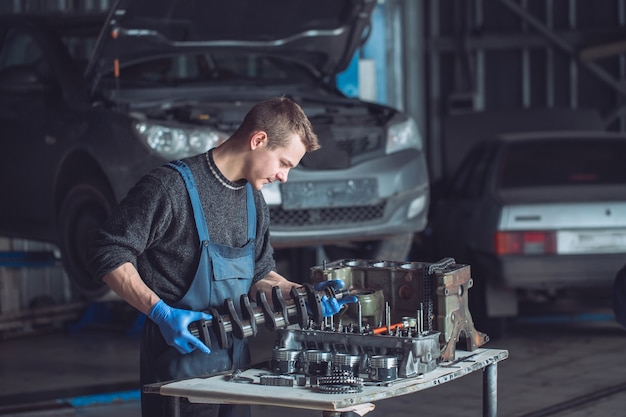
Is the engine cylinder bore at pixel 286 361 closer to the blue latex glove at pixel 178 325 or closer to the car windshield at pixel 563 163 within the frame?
the blue latex glove at pixel 178 325

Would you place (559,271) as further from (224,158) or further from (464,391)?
(224,158)

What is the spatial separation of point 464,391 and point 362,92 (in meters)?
4.92

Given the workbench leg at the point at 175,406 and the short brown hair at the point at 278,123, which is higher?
the short brown hair at the point at 278,123

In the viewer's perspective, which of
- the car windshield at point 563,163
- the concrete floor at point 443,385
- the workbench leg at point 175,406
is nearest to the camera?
the workbench leg at point 175,406

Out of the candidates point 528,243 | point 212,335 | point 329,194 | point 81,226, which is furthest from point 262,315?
point 528,243

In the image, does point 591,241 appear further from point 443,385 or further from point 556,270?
point 443,385

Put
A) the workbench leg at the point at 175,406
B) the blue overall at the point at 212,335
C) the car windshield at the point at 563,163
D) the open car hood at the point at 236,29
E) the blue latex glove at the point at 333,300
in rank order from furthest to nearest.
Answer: the car windshield at the point at 563,163 < the open car hood at the point at 236,29 < the blue overall at the point at 212,335 < the blue latex glove at the point at 333,300 < the workbench leg at the point at 175,406

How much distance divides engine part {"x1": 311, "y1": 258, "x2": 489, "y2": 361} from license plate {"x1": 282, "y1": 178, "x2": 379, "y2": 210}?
3.11 metres

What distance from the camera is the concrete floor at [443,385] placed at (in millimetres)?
6480

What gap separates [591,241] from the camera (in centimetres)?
783

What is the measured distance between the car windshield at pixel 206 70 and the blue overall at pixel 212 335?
12.4 ft

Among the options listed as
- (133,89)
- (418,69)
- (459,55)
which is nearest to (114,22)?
(133,89)

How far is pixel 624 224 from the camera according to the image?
7.86m

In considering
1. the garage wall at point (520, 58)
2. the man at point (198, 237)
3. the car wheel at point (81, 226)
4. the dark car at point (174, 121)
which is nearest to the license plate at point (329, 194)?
the dark car at point (174, 121)
